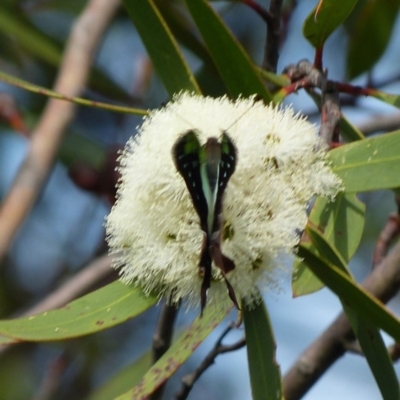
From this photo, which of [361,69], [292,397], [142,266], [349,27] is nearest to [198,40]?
[361,69]

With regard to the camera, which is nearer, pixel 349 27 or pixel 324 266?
pixel 324 266

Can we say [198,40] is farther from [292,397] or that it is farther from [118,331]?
[118,331]

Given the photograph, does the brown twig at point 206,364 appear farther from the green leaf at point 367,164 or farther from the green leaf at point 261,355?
the green leaf at point 367,164

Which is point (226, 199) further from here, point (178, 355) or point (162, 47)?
point (162, 47)

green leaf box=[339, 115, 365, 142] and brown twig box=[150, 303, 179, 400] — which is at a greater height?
green leaf box=[339, 115, 365, 142]

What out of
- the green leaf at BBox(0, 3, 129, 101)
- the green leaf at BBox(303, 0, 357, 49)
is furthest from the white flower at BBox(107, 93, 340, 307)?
the green leaf at BBox(0, 3, 129, 101)

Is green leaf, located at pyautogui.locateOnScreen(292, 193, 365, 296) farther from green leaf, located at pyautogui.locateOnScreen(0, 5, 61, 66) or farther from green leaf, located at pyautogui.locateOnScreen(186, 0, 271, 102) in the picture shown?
green leaf, located at pyautogui.locateOnScreen(0, 5, 61, 66)

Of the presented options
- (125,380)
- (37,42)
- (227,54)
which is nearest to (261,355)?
(227,54)
